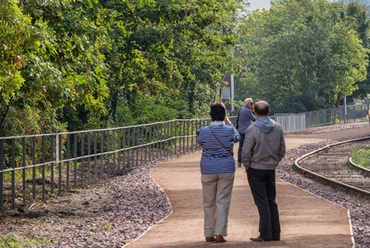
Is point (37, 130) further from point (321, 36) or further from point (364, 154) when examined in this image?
point (321, 36)

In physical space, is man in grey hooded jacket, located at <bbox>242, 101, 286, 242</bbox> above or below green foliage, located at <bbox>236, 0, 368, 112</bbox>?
below

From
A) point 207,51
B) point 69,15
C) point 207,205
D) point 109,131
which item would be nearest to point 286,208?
point 207,205

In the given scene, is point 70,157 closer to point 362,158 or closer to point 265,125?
point 265,125

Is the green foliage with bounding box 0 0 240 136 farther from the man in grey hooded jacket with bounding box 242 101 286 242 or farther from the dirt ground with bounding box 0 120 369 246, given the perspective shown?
the man in grey hooded jacket with bounding box 242 101 286 242

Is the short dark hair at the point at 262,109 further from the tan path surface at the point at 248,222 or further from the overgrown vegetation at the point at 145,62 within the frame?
the overgrown vegetation at the point at 145,62

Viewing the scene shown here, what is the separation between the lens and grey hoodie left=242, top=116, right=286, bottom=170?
8.12 m

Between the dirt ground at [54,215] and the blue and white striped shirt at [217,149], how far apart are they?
2.90m

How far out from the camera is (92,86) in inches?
654

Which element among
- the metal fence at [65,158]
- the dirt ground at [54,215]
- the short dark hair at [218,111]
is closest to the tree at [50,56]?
the metal fence at [65,158]

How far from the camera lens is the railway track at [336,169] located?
53.9 feet

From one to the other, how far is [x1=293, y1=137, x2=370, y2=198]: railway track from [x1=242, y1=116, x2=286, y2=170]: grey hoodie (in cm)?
667

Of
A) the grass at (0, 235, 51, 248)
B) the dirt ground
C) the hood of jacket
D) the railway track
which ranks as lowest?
the railway track

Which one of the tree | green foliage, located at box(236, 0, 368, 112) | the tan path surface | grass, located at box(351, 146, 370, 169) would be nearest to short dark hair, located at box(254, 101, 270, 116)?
the tan path surface

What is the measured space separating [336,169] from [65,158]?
9729mm
